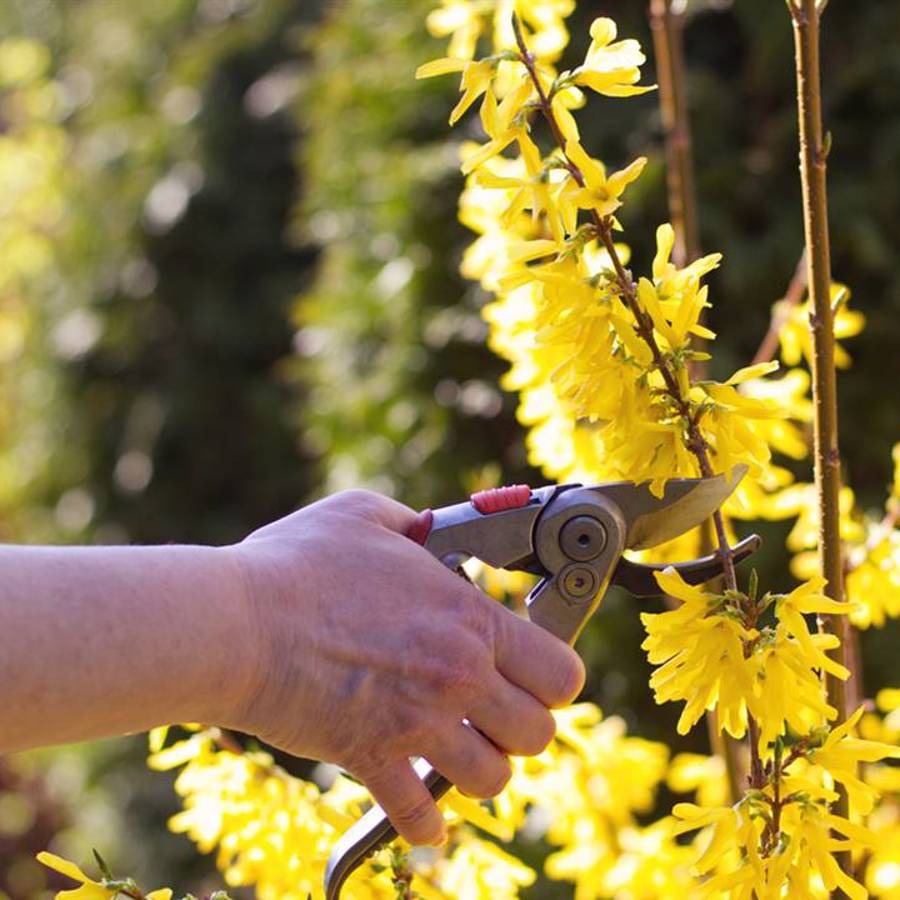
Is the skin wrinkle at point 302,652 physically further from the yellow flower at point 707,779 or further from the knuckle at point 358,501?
the yellow flower at point 707,779

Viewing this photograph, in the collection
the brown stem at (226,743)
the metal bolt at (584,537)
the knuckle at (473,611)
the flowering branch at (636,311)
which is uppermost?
the flowering branch at (636,311)

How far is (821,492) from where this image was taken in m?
1.22

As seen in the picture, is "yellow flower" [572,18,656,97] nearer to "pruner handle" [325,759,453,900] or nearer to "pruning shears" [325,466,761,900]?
"pruning shears" [325,466,761,900]

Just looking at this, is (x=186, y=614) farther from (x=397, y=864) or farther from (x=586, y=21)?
(x=586, y=21)

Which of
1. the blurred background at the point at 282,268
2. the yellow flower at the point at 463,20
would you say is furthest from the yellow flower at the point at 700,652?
the blurred background at the point at 282,268

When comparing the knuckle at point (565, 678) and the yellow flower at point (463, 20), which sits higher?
the yellow flower at point (463, 20)

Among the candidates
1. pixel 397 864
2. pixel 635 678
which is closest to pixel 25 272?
pixel 635 678

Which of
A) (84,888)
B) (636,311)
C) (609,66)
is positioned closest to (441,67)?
(609,66)

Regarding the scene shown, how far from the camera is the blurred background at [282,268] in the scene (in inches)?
114

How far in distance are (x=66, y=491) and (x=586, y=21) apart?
9.17ft

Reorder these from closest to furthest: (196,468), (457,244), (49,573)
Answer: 1. (49,573)
2. (457,244)
3. (196,468)

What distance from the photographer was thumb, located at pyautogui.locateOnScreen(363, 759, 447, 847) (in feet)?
3.42

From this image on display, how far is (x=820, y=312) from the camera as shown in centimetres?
119

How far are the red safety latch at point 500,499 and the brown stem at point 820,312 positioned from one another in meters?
0.27
